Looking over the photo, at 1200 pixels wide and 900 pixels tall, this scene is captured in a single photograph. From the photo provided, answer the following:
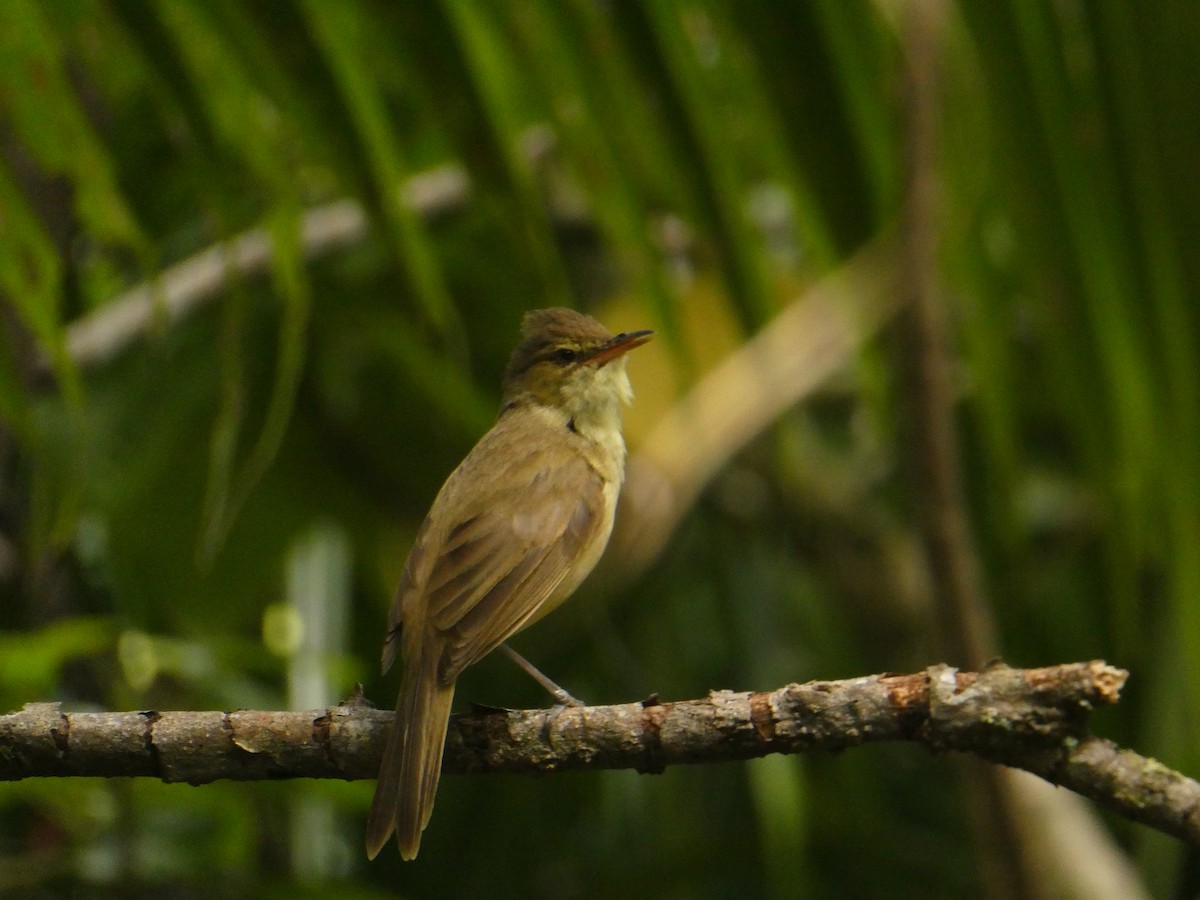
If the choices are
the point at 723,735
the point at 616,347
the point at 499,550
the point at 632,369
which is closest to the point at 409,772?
the point at 723,735

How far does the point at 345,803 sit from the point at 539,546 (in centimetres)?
90

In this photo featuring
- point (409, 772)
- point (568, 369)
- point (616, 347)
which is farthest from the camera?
point (568, 369)

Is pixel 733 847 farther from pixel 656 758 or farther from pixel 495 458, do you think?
pixel 656 758

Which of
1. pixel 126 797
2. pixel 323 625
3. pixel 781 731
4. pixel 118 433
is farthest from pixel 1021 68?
pixel 118 433

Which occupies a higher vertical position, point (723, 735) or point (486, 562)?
point (486, 562)

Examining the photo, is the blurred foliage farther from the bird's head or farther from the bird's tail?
the bird's tail

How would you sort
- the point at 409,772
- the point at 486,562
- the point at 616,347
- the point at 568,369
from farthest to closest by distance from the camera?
1. the point at 568,369
2. the point at 616,347
3. the point at 486,562
4. the point at 409,772

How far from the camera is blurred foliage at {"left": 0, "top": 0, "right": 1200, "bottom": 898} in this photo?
2.56m

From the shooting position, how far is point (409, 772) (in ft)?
8.62

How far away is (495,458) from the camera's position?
146 inches

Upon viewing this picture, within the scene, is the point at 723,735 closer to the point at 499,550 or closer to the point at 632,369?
the point at 499,550

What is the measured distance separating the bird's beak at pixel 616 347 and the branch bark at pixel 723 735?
5.56 ft

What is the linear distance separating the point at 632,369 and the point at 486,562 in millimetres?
1740

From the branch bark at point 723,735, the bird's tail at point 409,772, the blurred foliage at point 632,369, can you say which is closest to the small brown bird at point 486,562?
the bird's tail at point 409,772
